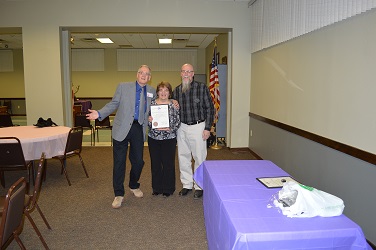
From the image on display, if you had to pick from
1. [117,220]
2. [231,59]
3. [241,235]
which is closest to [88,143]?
[231,59]

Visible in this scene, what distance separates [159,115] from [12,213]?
6.90ft

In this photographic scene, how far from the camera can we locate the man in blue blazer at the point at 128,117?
3.71 metres

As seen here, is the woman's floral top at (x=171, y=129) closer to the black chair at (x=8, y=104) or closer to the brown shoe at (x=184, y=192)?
the brown shoe at (x=184, y=192)

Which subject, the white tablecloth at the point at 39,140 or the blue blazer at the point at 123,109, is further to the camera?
the white tablecloth at the point at 39,140

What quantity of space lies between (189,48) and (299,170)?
411 inches

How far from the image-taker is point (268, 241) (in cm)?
162

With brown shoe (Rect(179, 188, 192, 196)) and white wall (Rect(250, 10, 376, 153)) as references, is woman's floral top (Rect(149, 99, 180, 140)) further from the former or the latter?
white wall (Rect(250, 10, 376, 153))

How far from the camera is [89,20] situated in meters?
6.91

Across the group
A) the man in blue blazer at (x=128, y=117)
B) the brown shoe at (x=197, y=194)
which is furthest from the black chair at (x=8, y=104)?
Answer: the brown shoe at (x=197, y=194)

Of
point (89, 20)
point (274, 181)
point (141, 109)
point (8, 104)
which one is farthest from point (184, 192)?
point (8, 104)

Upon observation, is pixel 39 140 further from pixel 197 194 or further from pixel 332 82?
pixel 332 82

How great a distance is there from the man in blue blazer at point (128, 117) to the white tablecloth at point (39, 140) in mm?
1199

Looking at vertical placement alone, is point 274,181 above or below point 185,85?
below

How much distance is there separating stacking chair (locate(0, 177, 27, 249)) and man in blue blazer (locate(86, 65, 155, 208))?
1558 millimetres
